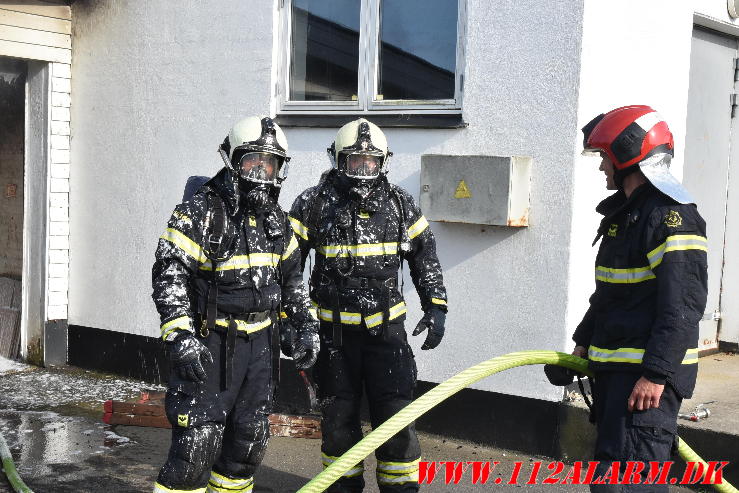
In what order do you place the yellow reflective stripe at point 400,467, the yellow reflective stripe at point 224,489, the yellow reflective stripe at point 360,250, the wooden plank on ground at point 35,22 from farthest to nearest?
1. the wooden plank on ground at point 35,22
2. the yellow reflective stripe at point 360,250
3. the yellow reflective stripe at point 400,467
4. the yellow reflective stripe at point 224,489

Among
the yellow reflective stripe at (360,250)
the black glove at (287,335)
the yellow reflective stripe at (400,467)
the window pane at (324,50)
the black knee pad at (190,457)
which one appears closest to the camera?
the black knee pad at (190,457)

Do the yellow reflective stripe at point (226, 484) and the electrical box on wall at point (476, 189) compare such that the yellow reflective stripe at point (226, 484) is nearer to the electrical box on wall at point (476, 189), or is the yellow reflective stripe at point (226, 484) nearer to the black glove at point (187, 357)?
the black glove at point (187, 357)

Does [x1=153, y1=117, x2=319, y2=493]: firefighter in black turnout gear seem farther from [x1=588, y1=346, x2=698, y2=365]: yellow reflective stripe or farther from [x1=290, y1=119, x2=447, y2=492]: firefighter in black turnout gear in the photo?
[x1=588, y1=346, x2=698, y2=365]: yellow reflective stripe

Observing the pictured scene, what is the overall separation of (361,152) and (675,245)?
1884 millimetres

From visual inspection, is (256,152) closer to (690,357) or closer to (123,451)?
(690,357)

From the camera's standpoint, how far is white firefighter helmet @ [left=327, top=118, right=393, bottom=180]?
5004mm

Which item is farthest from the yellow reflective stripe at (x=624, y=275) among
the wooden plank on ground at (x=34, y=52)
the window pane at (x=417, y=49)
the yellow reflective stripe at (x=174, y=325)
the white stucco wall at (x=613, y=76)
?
A: the wooden plank on ground at (x=34, y=52)

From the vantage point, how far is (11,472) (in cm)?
541

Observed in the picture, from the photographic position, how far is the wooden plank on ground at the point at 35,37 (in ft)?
27.1

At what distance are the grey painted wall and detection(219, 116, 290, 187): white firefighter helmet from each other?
2.25 m

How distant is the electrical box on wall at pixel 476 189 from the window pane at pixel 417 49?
67 centimetres

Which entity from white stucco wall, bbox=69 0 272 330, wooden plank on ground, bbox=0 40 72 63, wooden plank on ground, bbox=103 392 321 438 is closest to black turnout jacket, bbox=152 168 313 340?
wooden plank on ground, bbox=103 392 321 438

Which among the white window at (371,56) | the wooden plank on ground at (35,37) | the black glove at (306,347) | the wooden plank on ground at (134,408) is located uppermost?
the wooden plank on ground at (35,37)

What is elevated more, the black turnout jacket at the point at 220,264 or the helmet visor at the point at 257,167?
the helmet visor at the point at 257,167
